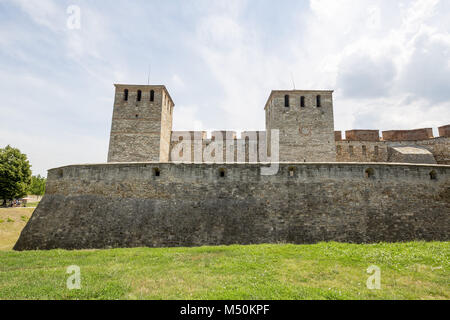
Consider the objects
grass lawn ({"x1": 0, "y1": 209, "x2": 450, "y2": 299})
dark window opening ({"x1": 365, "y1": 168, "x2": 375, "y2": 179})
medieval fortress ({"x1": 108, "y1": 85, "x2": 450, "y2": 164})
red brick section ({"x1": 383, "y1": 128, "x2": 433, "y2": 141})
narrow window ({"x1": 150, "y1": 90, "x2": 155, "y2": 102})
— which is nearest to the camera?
grass lawn ({"x1": 0, "y1": 209, "x2": 450, "y2": 299})

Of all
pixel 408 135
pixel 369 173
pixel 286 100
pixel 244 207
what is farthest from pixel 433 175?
pixel 408 135

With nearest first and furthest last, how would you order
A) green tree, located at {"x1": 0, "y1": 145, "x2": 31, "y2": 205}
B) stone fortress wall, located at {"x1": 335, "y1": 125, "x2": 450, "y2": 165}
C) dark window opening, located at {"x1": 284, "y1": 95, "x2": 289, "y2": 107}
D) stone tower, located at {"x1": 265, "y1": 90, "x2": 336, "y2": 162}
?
stone tower, located at {"x1": 265, "y1": 90, "x2": 336, "y2": 162}, dark window opening, located at {"x1": 284, "y1": 95, "x2": 289, "y2": 107}, stone fortress wall, located at {"x1": 335, "y1": 125, "x2": 450, "y2": 165}, green tree, located at {"x1": 0, "y1": 145, "x2": 31, "y2": 205}

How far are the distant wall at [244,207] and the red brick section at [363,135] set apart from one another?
932 centimetres

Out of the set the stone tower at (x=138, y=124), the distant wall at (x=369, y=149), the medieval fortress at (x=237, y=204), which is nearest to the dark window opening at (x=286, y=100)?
the distant wall at (x=369, y=149)

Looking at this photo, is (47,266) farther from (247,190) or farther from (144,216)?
(247,190)

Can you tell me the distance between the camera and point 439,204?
11445mm

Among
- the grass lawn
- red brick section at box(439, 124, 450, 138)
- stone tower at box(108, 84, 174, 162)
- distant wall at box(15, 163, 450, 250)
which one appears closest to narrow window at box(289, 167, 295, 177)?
distant wall at box(15, 163, 450, 250)

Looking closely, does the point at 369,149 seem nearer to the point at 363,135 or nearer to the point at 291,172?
the point at 363,135

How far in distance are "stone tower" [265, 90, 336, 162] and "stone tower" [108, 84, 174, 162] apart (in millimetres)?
9800

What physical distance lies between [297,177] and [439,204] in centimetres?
710

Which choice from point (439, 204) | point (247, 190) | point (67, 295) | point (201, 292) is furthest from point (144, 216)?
point (439, 204)

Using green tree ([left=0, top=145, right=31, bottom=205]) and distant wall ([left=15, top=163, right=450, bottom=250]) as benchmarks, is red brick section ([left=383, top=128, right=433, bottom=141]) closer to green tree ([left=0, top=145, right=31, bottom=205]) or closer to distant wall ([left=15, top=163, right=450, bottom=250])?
distant wall ([left=15, top=163, right=450, bottom=250])

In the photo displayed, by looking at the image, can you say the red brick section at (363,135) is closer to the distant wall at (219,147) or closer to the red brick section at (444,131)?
the red brick section at (444,131)

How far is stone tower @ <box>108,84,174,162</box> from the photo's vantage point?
1941 centimetres
